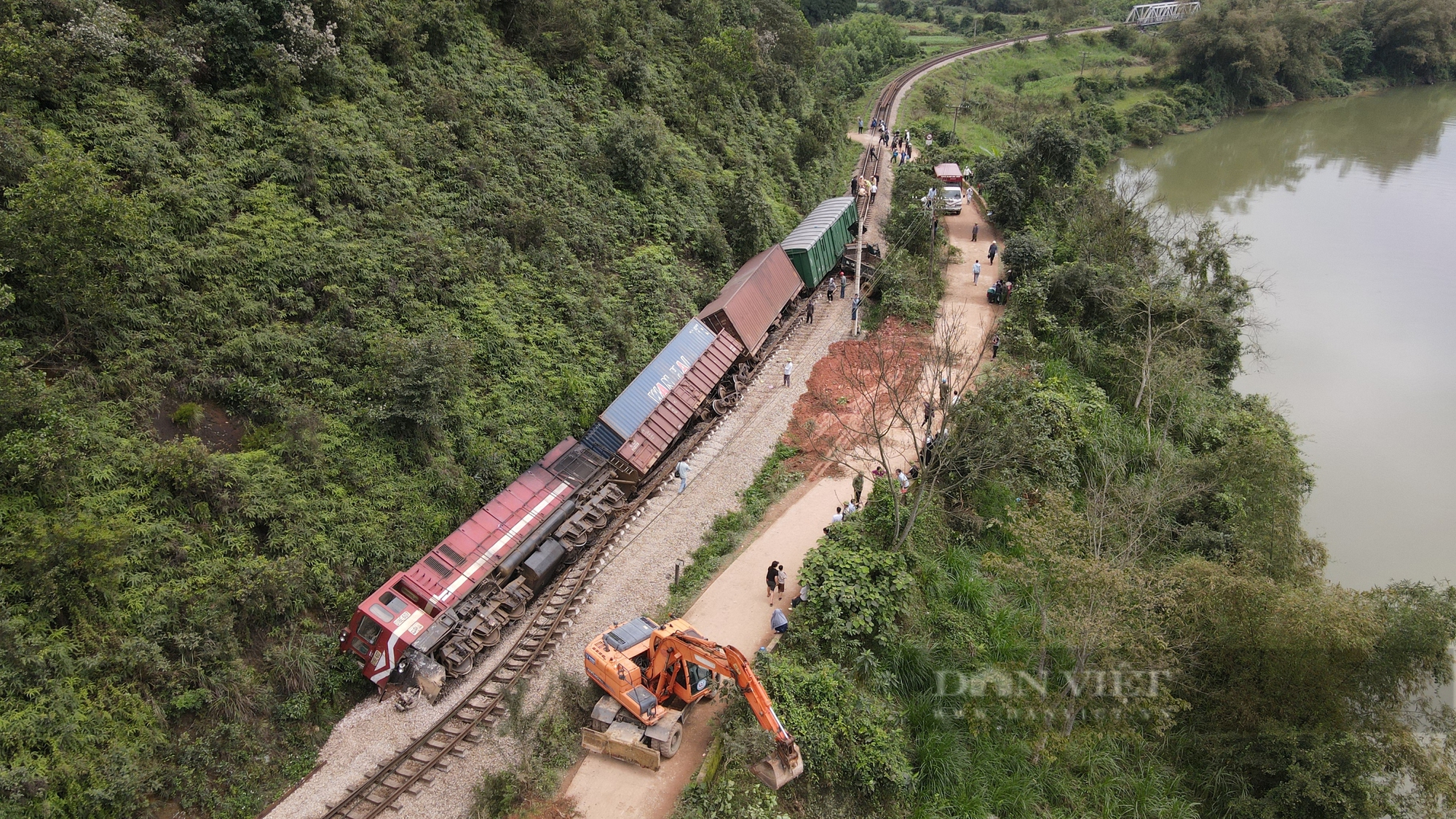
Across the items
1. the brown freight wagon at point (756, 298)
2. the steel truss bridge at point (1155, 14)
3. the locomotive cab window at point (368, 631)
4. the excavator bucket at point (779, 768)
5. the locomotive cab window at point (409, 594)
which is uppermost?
the steel truss bridge at point (1155, 14)

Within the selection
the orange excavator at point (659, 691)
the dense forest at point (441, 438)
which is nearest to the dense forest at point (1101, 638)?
the dense forest at point (441, 438)

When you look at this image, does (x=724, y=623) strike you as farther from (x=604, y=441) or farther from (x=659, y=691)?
(x=604, y=441)

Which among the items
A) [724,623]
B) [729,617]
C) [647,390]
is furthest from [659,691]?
[647,390]

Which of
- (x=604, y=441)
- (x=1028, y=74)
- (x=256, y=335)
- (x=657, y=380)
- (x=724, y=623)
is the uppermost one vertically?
(x=1028, y=74)

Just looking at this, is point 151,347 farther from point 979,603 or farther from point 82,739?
point 979,603

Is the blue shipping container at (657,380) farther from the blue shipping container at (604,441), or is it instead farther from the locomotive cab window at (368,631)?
the locomotive cab window at (368,631)

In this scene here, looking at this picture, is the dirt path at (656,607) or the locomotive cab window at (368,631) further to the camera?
the locomotive cab window at (368,631)

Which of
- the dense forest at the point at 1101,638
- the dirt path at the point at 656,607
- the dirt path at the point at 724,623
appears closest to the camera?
Answer: the dense forest at the point at 1101,638
